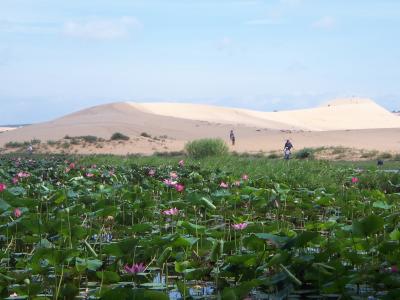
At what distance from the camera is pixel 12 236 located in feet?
18.2

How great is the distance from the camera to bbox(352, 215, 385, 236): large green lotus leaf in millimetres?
3805

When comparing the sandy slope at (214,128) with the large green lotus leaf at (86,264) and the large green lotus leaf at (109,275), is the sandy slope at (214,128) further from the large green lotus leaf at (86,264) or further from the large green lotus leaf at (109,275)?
the large green lotus leaf at (109,275)

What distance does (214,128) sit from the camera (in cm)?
5653

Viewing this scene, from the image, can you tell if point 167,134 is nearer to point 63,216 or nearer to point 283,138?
point 283,138

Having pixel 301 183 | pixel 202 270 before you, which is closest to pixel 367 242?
pixel 202 270

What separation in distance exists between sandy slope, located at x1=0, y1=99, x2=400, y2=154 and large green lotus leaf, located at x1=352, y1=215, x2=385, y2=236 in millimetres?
32759

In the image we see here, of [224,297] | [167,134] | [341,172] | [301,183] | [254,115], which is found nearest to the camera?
[224,297]

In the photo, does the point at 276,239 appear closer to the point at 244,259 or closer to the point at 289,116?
the point at 244,259

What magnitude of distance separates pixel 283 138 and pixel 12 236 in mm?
38212

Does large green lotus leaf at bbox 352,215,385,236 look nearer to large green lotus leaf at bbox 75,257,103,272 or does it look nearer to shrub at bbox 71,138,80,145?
large green lotus leaf at bbox 75,257,103,272

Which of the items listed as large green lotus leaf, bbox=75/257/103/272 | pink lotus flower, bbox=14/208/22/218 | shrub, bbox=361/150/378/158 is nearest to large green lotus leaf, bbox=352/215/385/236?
large green lotus leaf, bbox=75/257/103/272

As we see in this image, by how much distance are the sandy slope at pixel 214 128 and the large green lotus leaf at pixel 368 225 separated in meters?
32.8

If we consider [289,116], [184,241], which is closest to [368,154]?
[184,241]

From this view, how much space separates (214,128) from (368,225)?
52.7m
